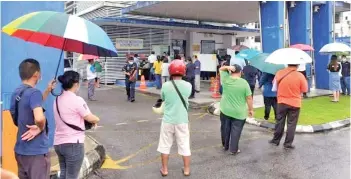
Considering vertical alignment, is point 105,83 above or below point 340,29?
below

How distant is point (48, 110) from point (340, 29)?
43078 mm

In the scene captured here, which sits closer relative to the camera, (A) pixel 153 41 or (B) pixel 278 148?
(B) pixel 278 148

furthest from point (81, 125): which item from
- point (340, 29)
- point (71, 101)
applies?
point (340, 29)

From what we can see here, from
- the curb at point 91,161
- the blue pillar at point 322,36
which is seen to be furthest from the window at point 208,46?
the curb at point 91,161

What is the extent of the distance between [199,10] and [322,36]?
20.4 ft

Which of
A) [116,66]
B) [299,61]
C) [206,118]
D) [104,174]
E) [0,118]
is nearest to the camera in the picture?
[0,118]

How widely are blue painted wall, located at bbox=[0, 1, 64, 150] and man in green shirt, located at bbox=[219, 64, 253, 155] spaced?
9.60ft

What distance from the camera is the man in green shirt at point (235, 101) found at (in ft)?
21.3

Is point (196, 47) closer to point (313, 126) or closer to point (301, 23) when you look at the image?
point (301, 23)

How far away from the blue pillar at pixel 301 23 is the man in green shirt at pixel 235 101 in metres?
9.24

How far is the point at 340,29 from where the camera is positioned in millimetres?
42938

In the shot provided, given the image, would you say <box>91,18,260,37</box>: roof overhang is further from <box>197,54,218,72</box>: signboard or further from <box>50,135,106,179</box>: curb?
<box>50,135,106,179</box>: curb

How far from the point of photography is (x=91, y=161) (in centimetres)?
559

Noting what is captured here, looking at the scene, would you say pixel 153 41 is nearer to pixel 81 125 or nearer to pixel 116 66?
pixel 116 66
